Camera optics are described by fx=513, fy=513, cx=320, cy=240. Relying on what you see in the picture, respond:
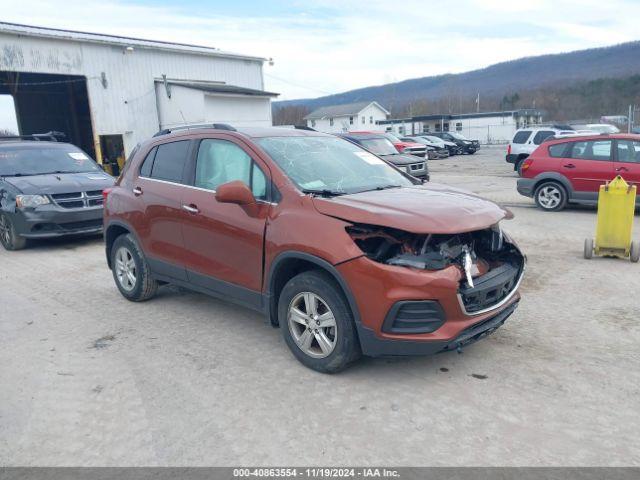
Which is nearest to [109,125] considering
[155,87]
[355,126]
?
[155,87]

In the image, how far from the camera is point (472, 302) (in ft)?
11.9

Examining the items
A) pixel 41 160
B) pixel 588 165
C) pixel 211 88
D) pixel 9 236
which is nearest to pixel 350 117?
pixel 211 88

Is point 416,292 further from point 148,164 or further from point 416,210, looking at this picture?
point 148,164

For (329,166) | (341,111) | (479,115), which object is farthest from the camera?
(341,111)

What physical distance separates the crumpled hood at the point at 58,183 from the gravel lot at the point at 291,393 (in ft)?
11.7

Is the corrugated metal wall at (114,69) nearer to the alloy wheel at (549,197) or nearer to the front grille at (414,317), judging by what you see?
the alloy wheel at (549,197)

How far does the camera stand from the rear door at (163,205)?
196 inches

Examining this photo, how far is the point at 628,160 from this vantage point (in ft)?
34.3

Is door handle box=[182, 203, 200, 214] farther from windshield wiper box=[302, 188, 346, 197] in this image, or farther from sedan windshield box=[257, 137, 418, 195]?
windshield wiper box=[302, 188, 346, 197]

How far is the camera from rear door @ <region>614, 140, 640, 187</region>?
405 inches

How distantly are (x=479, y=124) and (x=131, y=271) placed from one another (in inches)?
2657

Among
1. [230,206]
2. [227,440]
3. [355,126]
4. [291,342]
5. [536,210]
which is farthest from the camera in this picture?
[355,126]

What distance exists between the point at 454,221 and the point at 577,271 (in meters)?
3.87

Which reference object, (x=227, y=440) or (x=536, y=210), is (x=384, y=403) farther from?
(x=536, y=210)
